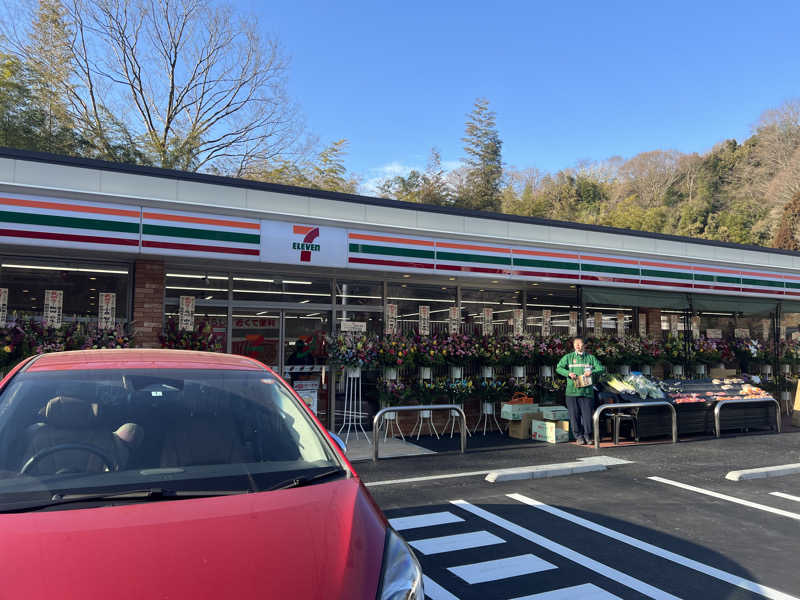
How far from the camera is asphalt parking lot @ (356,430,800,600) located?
400 cm

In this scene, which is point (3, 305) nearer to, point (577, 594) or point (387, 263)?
point (387, 263)

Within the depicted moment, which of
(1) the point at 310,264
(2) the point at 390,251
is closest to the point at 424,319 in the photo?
(2) the point at 390,251

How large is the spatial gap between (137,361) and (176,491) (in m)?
1.08

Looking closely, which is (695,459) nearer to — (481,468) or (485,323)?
(481,468)

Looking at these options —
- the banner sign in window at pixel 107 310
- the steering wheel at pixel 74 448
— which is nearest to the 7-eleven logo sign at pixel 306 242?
the banner sign in window at pixel 107 310

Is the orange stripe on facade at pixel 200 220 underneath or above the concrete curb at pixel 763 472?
above

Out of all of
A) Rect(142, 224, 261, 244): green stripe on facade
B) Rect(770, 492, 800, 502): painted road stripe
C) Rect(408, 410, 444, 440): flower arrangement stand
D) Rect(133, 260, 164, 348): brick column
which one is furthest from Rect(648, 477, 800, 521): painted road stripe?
Rect(133, 260, 164, 348): brick column

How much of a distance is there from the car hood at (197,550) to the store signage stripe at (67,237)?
21.8 feet

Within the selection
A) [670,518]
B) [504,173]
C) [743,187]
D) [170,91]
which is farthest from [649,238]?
[743,187]

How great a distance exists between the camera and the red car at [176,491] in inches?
74.3

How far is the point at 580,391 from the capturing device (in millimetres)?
9711

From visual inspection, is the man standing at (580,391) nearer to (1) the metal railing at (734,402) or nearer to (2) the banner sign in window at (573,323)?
(1) the metal railing at (734,402)

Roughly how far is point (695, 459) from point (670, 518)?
357 centimetres

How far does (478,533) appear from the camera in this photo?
504 centimetres
